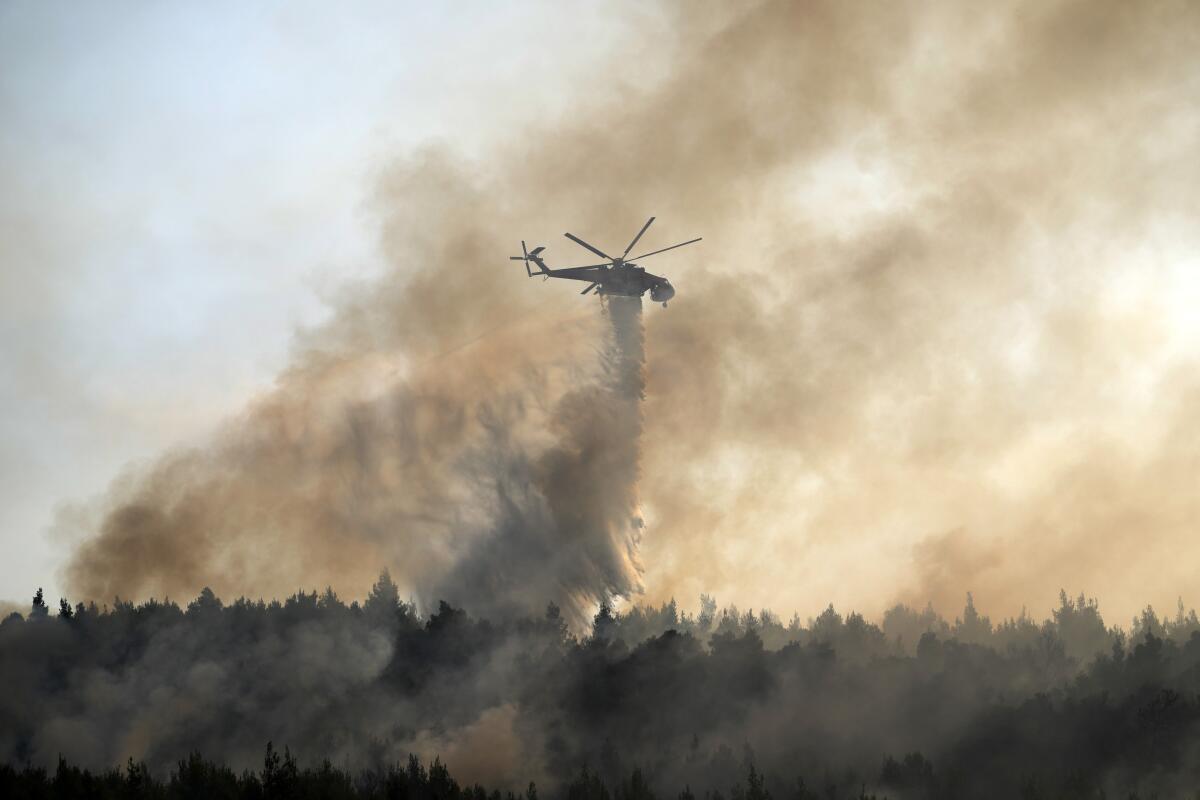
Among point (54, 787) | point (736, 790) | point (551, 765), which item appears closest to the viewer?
point (54, 787)

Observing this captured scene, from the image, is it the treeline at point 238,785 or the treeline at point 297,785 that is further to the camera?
the treeline at point 297,785

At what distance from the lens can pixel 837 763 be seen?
19350cm

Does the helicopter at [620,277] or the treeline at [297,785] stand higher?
the helicopter at [620,277]

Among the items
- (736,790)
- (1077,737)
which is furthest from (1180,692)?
(736,790)

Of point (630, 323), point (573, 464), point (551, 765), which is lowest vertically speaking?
point (551, 765)

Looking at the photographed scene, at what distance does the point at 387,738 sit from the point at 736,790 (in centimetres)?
5214

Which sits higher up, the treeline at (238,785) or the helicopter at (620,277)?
the helicopter at (620,277)

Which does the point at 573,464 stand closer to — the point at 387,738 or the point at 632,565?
the point at 632,565

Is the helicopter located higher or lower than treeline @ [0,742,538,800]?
higher

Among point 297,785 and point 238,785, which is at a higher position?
point 238,785

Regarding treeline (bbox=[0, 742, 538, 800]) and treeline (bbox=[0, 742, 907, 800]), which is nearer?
treeline (bbox=[0, 742, 538, 800])

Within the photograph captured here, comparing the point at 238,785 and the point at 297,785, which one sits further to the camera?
the point at 238,785

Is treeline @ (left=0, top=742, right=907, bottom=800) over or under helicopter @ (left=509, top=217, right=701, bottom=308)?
under

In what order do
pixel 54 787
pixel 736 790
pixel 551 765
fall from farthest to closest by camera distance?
pixel 551 765
pixel 736 790
pixel 54 787
